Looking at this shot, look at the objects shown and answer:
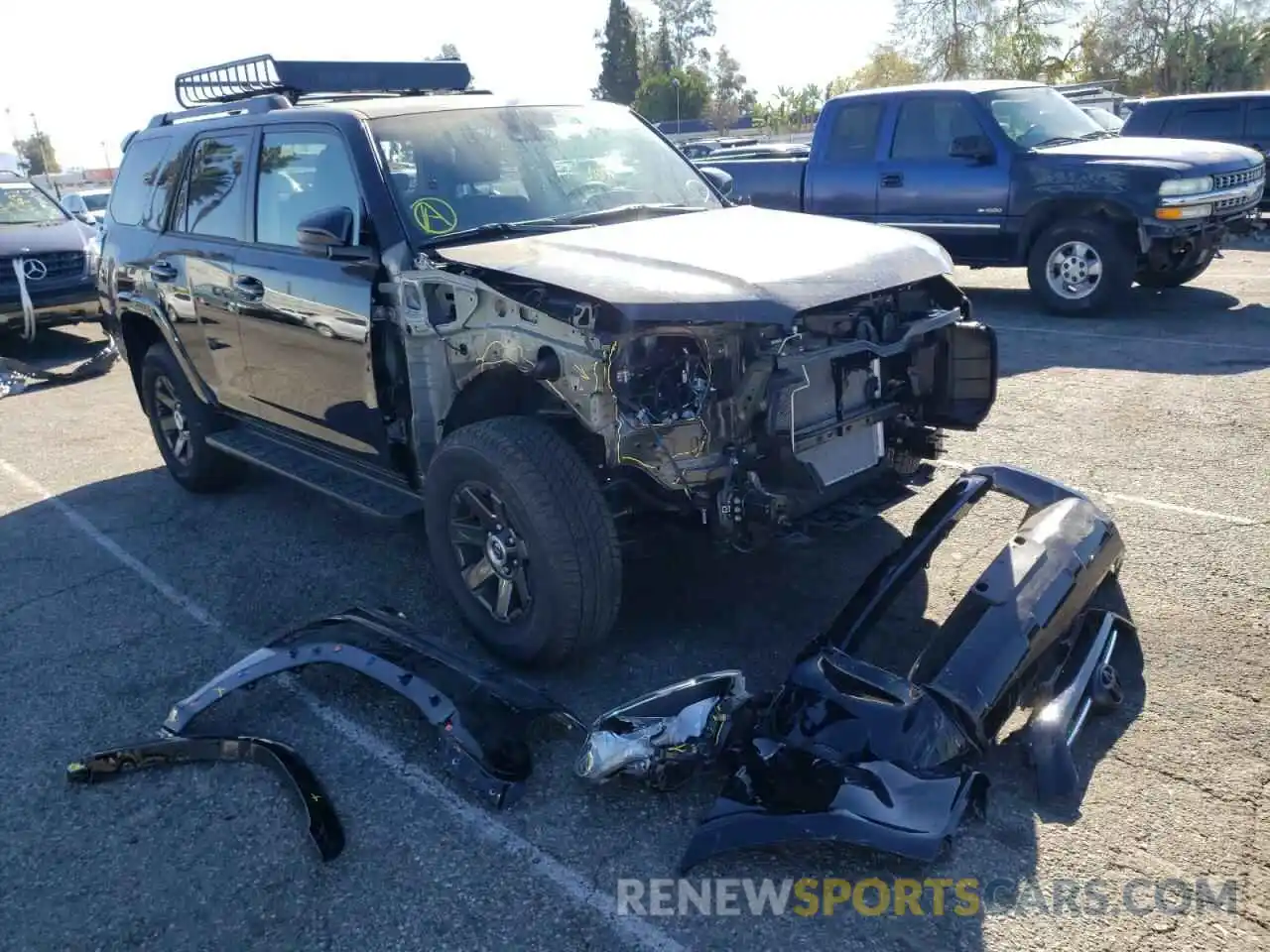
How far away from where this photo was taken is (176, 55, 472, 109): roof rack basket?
5.26 meters

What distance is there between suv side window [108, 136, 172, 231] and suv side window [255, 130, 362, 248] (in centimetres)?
132

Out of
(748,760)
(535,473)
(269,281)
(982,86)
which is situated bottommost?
(748,760)

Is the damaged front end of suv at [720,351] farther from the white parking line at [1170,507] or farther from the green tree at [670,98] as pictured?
the green tree at [670,98]

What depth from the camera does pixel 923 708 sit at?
2.85 meters

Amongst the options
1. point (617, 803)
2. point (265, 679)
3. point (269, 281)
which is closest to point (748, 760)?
point (617, 803)

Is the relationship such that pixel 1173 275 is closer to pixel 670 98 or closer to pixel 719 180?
pixel 719 180

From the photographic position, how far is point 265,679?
3.93m

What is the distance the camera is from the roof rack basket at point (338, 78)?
17.3 feet

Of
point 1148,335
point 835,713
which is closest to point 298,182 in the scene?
point 835,713

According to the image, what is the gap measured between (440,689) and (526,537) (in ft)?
1.89

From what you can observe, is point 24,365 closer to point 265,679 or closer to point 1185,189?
point 265,679

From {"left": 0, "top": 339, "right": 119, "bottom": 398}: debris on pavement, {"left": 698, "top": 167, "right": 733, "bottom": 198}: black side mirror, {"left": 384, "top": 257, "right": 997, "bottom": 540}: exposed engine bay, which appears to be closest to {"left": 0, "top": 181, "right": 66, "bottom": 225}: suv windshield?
{"left": 0, "top": 339, "right": 119, "bottom": 398}: debris on pavement

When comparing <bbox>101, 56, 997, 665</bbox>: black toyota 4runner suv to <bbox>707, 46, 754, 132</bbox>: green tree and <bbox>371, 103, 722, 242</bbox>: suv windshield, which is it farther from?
<bbox>707, 46, 754, 132</bbox>: green tree

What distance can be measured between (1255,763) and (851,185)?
8.62m
